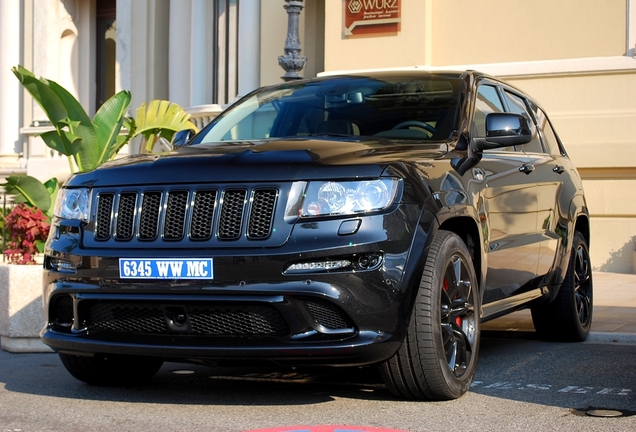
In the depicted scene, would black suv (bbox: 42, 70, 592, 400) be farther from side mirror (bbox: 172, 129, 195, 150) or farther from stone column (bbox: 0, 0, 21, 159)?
stone column (bbox: 0, 0, 21, 159)

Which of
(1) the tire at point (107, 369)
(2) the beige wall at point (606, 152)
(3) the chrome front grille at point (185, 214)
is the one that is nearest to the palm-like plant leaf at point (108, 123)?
(1) the tire at point (107, 369)

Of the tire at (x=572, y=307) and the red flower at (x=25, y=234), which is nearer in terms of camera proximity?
the tire at (x=572, y=307)

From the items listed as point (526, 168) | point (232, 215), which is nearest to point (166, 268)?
point (232, 215)

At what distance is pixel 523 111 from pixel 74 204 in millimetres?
3476

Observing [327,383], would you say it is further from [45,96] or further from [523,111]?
[45,96]

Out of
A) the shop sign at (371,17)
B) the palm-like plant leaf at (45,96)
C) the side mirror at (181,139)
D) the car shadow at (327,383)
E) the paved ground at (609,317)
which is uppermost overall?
Answer: the shop sign at (371,17)

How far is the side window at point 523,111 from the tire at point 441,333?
6.09ft

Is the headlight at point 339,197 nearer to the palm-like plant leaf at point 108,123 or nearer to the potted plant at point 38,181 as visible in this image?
the potted plant at point 38,181

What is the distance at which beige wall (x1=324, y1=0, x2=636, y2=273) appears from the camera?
44.6ft

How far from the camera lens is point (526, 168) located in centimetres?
670

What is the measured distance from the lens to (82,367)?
5.79m

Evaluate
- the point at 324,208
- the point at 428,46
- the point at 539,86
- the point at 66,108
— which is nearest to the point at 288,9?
the point at 428,46

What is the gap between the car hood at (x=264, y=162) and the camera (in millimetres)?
4895

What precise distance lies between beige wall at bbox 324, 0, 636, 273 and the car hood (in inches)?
337
